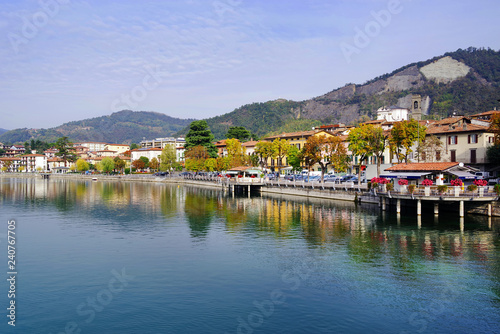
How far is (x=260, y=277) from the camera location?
84.2 ft

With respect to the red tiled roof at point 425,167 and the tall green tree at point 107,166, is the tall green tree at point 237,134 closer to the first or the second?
the tall green tree at point 107,166

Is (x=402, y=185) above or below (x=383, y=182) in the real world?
below

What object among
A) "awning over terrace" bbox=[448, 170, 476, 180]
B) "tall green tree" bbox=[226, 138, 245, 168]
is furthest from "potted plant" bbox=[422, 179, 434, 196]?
"tall green tree" bbox=[226, 138, 245, 168]

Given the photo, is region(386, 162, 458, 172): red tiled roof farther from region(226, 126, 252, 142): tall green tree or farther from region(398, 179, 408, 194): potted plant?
region(226, 126, 252, 142): tall green tree

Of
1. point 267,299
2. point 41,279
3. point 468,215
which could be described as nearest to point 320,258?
point 267,299

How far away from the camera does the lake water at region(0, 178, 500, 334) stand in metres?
19.4

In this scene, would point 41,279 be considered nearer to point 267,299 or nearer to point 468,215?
point 267,299

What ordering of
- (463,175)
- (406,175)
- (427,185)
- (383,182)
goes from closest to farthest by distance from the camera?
(427,185) < (463,175) < (406,175) < (383,182)

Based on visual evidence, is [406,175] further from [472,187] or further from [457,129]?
[457,129]

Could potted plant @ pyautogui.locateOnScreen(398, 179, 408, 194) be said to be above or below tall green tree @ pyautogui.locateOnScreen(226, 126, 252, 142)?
below

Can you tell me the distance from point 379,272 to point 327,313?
766 centimetres

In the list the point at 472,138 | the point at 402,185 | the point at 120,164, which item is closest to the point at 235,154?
the point at 472,138

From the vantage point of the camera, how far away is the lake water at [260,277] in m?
19.4

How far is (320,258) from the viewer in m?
29.9
